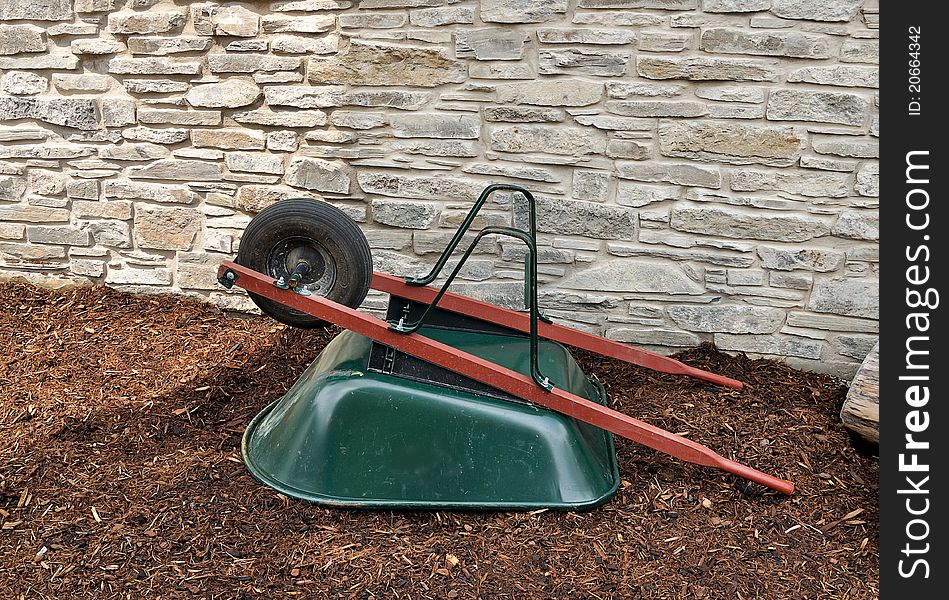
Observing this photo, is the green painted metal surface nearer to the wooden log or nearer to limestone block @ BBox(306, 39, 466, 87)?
the wooden log

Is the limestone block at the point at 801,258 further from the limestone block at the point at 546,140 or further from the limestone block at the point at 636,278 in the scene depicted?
the limestone block at the point at 546,140

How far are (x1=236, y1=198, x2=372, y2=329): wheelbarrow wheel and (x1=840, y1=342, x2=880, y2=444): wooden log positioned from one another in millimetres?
1883

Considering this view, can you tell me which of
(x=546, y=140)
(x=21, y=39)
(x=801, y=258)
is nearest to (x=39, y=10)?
(x=21, y=39)

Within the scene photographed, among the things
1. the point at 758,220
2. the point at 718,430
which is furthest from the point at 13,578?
the point at 758,220

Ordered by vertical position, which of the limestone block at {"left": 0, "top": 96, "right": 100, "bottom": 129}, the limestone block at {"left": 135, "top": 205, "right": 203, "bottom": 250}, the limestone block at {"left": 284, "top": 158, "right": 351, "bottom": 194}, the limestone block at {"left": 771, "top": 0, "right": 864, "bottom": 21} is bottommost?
the limestone block at {"left": 135, "top": 205, "right": 203, "bottom": 250}

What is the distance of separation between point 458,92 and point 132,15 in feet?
→ 5.37

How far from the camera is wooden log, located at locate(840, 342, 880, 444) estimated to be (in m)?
3.27

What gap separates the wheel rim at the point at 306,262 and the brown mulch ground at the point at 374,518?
0.70m

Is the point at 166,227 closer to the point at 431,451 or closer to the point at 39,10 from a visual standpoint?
the point at 39,10

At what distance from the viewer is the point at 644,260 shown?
4102 mm

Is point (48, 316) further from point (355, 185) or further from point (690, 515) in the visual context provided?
point (690, 515)

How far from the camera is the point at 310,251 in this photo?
3088 millimetres

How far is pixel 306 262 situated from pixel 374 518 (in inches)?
35.8

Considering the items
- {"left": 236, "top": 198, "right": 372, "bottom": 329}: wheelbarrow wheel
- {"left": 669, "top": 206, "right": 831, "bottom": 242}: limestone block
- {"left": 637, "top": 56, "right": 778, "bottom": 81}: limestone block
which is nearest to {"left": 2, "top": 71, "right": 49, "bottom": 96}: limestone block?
{"left": 236, "top": 198, "right": 372, "bottom": 329}: wheelbarrow wheel
